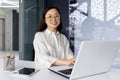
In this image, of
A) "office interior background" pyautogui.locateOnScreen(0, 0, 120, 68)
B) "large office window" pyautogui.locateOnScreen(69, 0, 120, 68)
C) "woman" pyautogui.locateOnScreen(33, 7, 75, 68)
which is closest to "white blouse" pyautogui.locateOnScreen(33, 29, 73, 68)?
"woman" pyautogui.locateOnScreen(33, 7, 75, 68)

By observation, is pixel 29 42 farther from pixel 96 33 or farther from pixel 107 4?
pixel 107 4

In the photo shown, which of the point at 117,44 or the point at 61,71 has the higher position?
the point at 117,44

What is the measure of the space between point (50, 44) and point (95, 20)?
304 cm

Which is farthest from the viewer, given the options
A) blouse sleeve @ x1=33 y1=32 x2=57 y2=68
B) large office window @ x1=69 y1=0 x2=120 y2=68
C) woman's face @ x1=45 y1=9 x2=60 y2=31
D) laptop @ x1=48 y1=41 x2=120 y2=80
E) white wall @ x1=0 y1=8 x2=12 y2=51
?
white wall @ x1=0 y1=8 x2=12 y2=51

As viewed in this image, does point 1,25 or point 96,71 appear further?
point 1,25

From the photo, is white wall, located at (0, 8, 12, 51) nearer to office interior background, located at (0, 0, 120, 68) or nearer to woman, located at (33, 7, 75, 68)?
office interior background, located at (0, 0, 120, 68)

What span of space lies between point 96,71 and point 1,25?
10.1m

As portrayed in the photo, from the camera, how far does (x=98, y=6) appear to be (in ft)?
16.0

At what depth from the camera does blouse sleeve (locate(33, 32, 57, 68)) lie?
6.22 ft

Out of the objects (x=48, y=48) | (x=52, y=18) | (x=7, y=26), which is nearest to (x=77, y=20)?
(x=52, y=18)

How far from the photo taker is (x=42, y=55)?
198cm

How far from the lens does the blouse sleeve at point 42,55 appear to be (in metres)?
1.89

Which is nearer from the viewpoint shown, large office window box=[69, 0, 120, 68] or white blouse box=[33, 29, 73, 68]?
white blouse box=[33, 29, 73, 68]

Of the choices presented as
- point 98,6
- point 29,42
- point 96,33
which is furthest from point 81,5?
point 29,42
